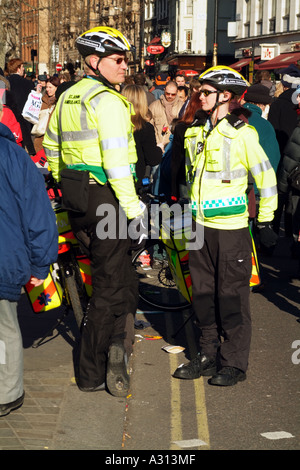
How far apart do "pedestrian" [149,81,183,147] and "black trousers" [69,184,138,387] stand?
6476 mm

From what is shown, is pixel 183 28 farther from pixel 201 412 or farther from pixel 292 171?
pixel 201 412

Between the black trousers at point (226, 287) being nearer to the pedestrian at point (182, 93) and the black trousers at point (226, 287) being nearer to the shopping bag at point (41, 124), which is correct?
the shopping bag at point (41, 124)

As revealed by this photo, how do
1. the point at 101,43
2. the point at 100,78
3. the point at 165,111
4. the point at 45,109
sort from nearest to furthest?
the point at 101,43 → the point at 100,78 → the point at 45,109 → the point at 165,111

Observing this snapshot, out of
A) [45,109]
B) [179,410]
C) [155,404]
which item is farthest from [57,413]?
[45,109]

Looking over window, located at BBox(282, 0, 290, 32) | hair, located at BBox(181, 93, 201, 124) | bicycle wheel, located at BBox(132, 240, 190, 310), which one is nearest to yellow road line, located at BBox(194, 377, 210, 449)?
bicycle wheel, located at BBox(132, 240, 190, 310)

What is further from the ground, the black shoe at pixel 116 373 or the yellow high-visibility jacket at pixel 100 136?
the yellow high-visibility jacket at pixel 100 136

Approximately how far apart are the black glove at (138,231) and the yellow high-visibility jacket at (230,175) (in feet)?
1.63

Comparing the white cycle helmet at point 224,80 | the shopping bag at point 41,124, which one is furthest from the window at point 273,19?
the white cycle helmet at point 224,80

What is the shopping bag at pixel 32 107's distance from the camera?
11180 mm

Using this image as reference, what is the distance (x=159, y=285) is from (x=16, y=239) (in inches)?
156

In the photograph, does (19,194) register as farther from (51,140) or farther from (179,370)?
(179,370)

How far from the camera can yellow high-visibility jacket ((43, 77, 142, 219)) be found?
Answer: 18.3ft

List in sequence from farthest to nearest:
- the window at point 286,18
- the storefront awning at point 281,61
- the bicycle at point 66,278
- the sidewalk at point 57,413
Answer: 1. the window at point 286,18
2. the storefront awning at point 281,61
3. the bicycle at point 66,278
4. the sidewalk at point 57,413

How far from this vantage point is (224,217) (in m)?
6.09
